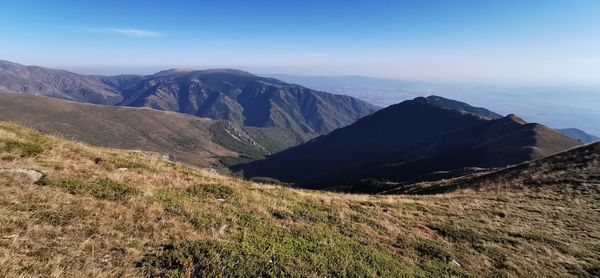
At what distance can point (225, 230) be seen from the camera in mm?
12445

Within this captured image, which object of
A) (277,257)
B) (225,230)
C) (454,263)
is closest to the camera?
(277,257)

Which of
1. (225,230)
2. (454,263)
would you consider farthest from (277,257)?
(454,263)

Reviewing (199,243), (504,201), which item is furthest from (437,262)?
(504,201)

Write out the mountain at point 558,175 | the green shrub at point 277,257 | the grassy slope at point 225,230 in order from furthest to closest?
1. the mountain at point 558,175
2. the green shrub at point 277,257
3. the grassy slope at point 225,230

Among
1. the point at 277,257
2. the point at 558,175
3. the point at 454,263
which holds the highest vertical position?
the point at 277,257

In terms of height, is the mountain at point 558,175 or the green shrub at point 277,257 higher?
the green shrub at point 277,257

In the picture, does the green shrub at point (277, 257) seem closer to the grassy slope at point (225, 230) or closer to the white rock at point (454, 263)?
the grassy slope at point (225, 230)

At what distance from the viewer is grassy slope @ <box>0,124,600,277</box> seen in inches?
350

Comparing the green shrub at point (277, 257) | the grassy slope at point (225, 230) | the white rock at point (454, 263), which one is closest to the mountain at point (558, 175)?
the grassy slope at point (225, 230)

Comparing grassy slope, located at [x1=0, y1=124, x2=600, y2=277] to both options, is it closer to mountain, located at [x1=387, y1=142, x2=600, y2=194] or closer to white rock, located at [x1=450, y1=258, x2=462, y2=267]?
white rock, located at [x1=450, y1=258, x2=462, y2=267]

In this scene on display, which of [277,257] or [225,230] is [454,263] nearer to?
[277,257]

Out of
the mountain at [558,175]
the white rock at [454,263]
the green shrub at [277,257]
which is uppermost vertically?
the green shrub at [277,257]

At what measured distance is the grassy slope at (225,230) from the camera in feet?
29.2

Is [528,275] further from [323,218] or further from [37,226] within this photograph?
[37,226]
